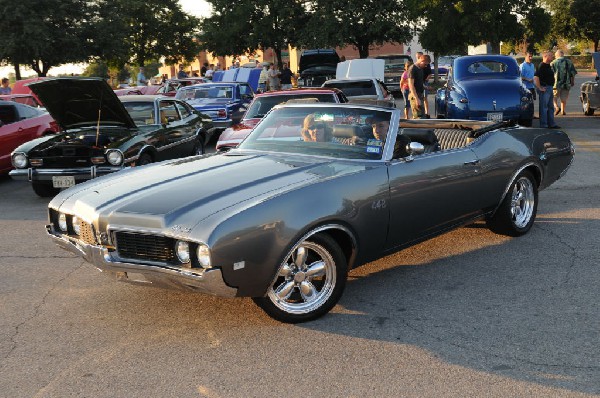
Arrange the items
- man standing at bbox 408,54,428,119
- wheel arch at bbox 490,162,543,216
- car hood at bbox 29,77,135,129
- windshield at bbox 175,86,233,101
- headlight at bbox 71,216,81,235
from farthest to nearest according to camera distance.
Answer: windshield at bbox 175,86,233,101 → man standing at bbox 408,54,428,119 → car hood at bbox 29,77,135,129 → wheel arch at bbox 490,162,543,216 → headlight at bbox 71,216,81,235

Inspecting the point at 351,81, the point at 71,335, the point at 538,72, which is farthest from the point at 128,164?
the point at 538,72

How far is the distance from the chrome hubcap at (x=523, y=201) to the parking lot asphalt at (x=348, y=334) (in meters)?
0.47

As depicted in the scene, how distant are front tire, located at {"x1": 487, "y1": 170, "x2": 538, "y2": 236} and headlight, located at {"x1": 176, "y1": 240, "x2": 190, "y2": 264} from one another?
11.1ft

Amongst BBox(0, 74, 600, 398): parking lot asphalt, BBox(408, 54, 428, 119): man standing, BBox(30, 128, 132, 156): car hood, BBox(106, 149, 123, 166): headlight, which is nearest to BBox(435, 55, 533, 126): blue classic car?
BBox(408, 54, 428, 119): man standing

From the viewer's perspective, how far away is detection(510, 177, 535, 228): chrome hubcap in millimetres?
6778

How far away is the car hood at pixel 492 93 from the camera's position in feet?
45.3

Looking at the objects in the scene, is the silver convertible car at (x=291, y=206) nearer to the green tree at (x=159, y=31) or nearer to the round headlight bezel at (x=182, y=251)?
the round headlight bezel at (x=182, y=251)

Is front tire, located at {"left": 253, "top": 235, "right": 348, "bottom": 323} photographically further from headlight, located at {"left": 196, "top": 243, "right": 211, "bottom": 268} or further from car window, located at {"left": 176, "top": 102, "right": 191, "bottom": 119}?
car window, located at {"left": 176, "top": 102, "right": 191, "bottom": 119}

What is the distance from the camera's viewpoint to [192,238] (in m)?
4.07

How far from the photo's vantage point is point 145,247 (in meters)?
4.30

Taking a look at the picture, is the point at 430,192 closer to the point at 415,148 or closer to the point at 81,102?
the point at 415,148

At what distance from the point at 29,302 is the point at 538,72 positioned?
1326 cm

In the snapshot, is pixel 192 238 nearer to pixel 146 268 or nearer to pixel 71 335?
pixel 146 268

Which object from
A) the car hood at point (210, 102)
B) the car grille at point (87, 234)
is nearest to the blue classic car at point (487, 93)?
the car hood at point (210, 102)
